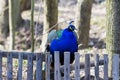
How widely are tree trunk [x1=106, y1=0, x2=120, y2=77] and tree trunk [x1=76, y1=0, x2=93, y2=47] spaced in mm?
4717

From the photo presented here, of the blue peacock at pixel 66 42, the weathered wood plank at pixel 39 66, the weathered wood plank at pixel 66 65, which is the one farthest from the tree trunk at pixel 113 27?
the weathered wood plank at pixel 39 66

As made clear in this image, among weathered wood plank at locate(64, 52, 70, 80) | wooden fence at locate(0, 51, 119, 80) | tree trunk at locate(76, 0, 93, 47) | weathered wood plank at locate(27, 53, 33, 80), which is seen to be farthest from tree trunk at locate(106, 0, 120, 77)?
tree trunk at locate(76, 0, 93, 47)

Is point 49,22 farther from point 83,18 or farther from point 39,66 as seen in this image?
point 39,66

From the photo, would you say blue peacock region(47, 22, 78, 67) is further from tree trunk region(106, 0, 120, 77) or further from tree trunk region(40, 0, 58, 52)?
tree trunk region(40, 0, 58, 52)

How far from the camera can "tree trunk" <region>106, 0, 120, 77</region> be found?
6062 millimetres

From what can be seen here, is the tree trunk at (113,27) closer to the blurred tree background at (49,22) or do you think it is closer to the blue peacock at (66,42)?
the blue peacock at (66,42)

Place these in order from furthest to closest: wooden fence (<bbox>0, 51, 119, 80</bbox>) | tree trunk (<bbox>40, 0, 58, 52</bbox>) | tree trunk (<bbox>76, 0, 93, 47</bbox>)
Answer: tree trunk (<bbox>76, 0, 93, 47</bbox>)
tree trunk (<bbox>40, 0, 58, 52</bbox>)
wooden fence (<bbox>0, 51, 119, 80</bbox>)

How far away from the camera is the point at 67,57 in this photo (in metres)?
5.52

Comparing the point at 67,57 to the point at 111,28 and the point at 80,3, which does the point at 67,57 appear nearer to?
the point at 111,28

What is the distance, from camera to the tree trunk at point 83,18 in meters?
11.0

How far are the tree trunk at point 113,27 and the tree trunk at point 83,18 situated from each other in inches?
186

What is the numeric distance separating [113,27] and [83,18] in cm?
518

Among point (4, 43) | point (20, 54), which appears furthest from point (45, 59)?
point (4, 43)

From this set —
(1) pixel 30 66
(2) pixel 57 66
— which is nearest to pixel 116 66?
(2) pixel 57 66
